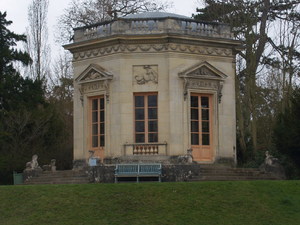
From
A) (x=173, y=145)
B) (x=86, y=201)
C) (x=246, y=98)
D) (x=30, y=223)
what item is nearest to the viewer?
(x=30, y=223)

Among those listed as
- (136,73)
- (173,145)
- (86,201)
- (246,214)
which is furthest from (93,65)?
(246,214)

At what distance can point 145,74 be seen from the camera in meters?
29.0

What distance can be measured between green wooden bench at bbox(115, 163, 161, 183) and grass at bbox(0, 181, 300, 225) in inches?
115

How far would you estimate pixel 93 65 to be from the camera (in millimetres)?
29781

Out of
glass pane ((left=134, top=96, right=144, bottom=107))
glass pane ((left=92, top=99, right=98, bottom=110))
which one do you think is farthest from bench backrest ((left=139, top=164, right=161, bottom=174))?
glass pane ((left=92, top=99, right=98, bottom=110))

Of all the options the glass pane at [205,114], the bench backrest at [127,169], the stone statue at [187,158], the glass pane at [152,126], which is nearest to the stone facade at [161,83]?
the glass pane at [205,114]

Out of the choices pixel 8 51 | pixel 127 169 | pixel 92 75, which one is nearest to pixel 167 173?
pixel 127 169

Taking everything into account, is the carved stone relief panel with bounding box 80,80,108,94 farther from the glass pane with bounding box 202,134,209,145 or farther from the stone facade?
the glass pane with bounding box 202,134,209,145

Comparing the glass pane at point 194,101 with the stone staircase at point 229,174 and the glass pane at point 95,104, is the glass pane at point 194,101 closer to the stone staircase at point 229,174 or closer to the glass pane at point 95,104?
the stone staircase at point 229,174

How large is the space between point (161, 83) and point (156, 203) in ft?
28.1

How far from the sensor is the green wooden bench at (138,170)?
2570 centimetres

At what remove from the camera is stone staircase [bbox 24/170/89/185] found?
27000mm

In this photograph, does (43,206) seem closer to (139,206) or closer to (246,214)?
(139,206)

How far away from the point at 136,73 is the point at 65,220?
1004 cm
